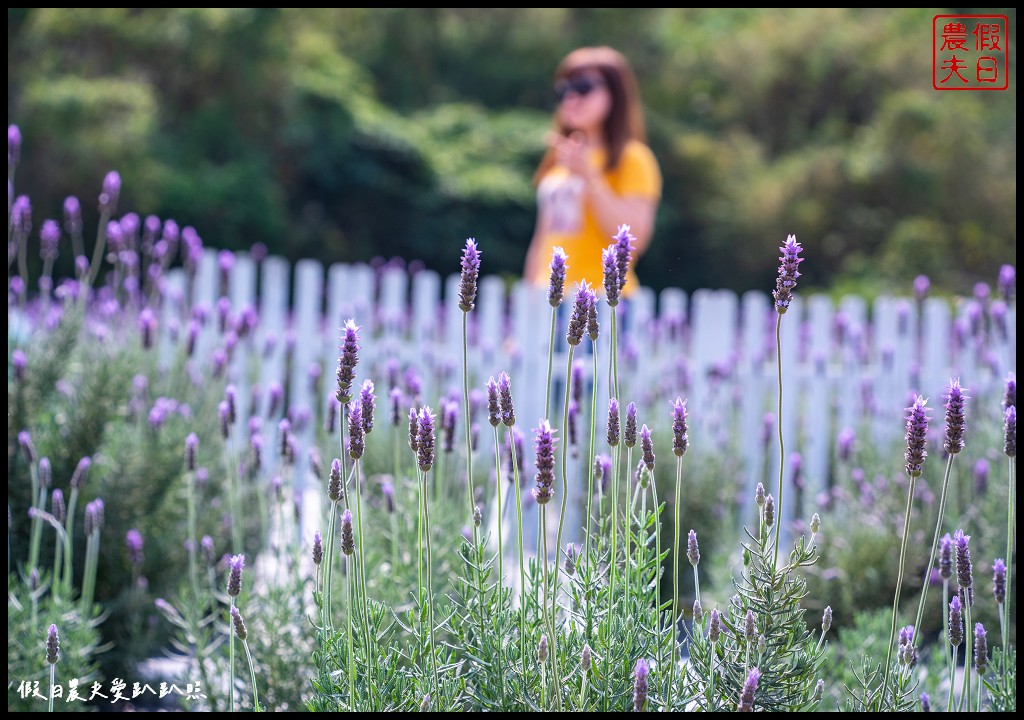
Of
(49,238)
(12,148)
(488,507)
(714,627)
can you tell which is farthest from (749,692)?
(49,238)

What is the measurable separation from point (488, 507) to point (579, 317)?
3.96ft

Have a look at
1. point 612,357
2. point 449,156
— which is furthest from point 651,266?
point 612,357

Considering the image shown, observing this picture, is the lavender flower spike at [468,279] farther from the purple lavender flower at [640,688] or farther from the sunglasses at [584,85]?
the sunglasses at [584,85]

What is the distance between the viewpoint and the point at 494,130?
16.1m

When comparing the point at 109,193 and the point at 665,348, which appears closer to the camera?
the point at 109,193

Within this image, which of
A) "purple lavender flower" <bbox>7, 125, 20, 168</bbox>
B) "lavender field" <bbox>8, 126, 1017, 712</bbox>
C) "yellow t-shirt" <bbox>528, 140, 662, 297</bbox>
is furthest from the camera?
"yellow t-shirt" <bbox>528, 140, 662, 297</bbox>

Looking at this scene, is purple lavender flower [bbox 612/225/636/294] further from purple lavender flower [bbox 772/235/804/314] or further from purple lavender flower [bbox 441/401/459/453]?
→ purple lavender flower [bbox 441/401/459/453]

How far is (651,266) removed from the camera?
1617cm

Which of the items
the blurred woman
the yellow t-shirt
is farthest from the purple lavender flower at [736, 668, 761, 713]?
the yellow t-shirt

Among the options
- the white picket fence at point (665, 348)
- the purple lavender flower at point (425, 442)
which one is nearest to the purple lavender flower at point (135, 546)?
the purple lavender flower at point (425, 442)

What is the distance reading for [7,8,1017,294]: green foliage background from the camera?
12602 mm

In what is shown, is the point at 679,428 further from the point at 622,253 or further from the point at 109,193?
the point at 109,193

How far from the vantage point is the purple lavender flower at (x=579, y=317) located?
1348mm

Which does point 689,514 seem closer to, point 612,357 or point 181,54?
point 612,357
